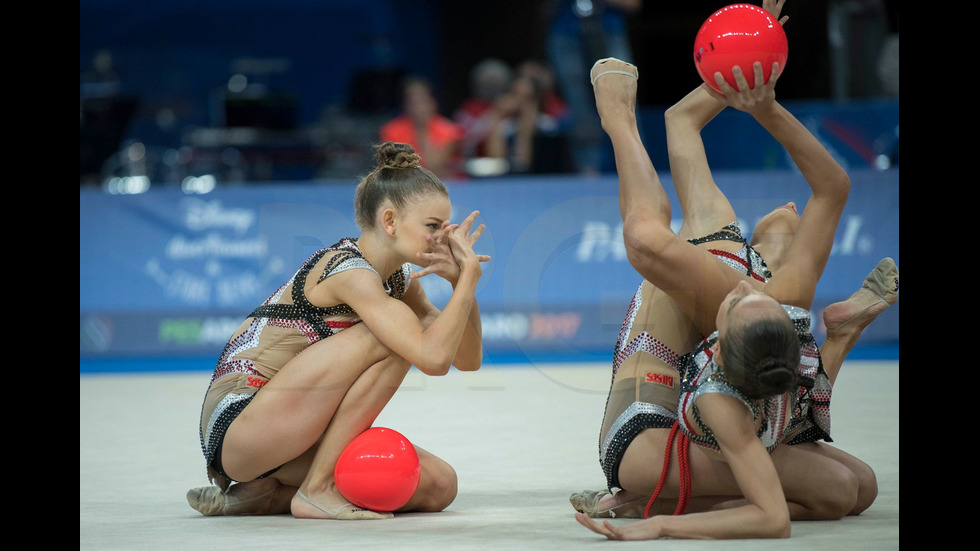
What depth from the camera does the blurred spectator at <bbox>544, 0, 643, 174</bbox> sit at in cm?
682

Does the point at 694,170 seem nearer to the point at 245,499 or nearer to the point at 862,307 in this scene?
the point at 862,307

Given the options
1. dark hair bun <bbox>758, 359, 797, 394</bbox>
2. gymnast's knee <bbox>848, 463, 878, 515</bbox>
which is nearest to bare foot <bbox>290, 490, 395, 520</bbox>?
dark hair bun <bbox>758, 359, 797, 394</bbox>

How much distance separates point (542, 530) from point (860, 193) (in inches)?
167

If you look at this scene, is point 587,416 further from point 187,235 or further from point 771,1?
point 187,235

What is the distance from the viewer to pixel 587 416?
4184 mm

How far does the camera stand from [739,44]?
2305 millimetres

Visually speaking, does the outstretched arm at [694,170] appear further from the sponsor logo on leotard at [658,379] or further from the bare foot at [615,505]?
the bare foot at [615,505]

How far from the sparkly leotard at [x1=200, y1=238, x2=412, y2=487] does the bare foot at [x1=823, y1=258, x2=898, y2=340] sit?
3.93ft

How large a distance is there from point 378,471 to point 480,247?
335 cm

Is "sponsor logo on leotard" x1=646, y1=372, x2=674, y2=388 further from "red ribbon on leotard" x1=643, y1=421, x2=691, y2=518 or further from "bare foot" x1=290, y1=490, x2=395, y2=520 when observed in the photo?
"bare foot" x1=290, y1=490, x2=395, y2=520
